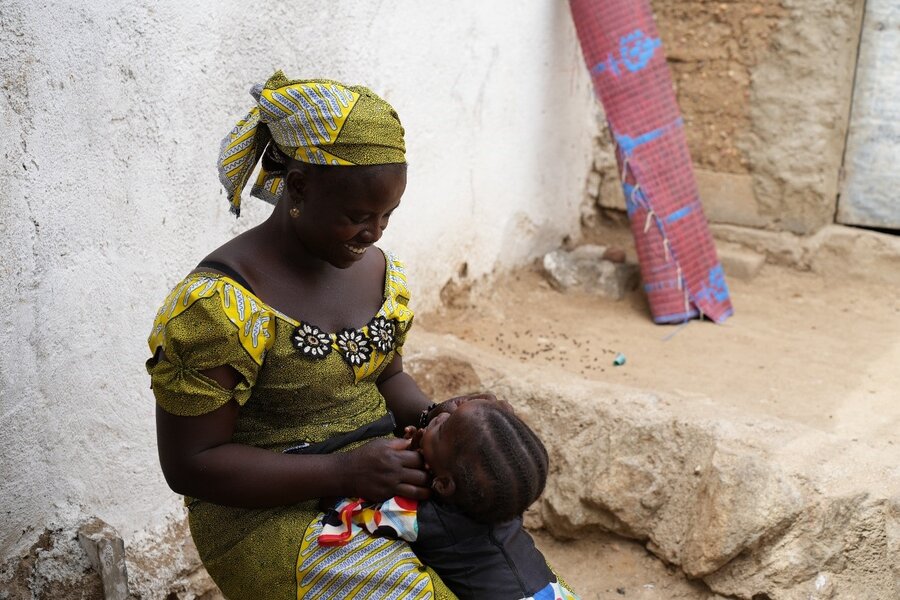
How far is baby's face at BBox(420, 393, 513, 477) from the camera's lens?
1.92m

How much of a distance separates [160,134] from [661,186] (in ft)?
9.59

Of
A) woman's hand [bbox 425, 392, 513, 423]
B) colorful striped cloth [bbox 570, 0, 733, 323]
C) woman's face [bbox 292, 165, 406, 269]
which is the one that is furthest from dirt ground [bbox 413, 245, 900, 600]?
woman's face [bbox 292, 165, 406, 269]

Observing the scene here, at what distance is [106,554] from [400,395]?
1286 mm

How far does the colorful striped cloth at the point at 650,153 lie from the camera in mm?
5172

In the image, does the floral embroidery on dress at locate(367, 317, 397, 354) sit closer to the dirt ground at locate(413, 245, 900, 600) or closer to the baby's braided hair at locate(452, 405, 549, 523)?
the baby's braided hair at locate(452, 405, 549, 523)

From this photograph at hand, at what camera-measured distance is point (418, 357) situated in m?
4.03

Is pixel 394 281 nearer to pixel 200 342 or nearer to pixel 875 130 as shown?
pixel 200 342

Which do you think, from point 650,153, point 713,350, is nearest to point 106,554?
point 713,350

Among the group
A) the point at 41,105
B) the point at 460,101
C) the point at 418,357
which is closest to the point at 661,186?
the point at 460,101

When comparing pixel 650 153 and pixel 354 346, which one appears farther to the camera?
pixel 650 153

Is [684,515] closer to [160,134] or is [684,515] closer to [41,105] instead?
[160,134]

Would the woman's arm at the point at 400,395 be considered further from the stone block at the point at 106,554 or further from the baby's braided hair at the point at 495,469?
the stone block at the point at 106,554

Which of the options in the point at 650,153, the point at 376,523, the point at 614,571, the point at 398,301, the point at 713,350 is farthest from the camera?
the point at 650,153

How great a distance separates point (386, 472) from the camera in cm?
194
